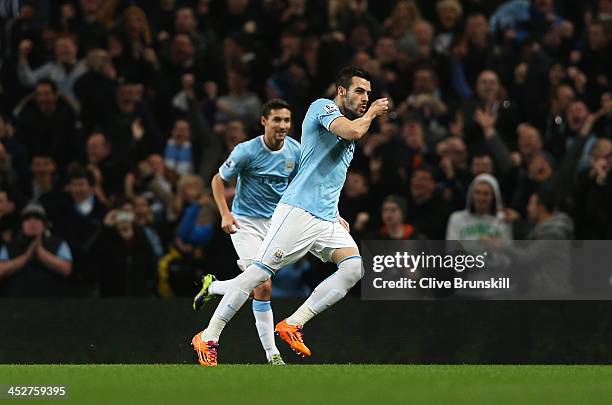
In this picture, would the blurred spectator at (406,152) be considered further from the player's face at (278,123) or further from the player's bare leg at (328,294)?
the player's bare leg at (328,294)

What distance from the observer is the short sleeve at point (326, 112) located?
10312mm

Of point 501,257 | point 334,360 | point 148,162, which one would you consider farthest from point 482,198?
point 148,162

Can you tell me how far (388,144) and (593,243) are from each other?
140 inches

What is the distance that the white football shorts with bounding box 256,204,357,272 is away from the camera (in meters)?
10.6

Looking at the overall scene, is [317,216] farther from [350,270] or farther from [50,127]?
[50,127]

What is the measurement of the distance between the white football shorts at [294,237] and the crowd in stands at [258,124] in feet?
7.91

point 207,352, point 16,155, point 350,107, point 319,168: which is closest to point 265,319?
point 207,352

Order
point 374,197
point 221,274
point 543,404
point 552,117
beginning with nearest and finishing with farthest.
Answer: point 543,404 < point 221,274 < point 374,197 < point 552,117

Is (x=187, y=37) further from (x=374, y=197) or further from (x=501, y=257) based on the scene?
(x=501, y=257)

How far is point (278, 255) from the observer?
35.0ft

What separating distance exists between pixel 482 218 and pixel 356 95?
303cm

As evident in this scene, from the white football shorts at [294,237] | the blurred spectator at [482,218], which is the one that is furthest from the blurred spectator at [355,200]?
the white football shorts at [294,237]

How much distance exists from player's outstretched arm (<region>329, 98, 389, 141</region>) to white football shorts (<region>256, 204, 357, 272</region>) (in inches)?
30.0

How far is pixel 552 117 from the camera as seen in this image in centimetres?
1577
